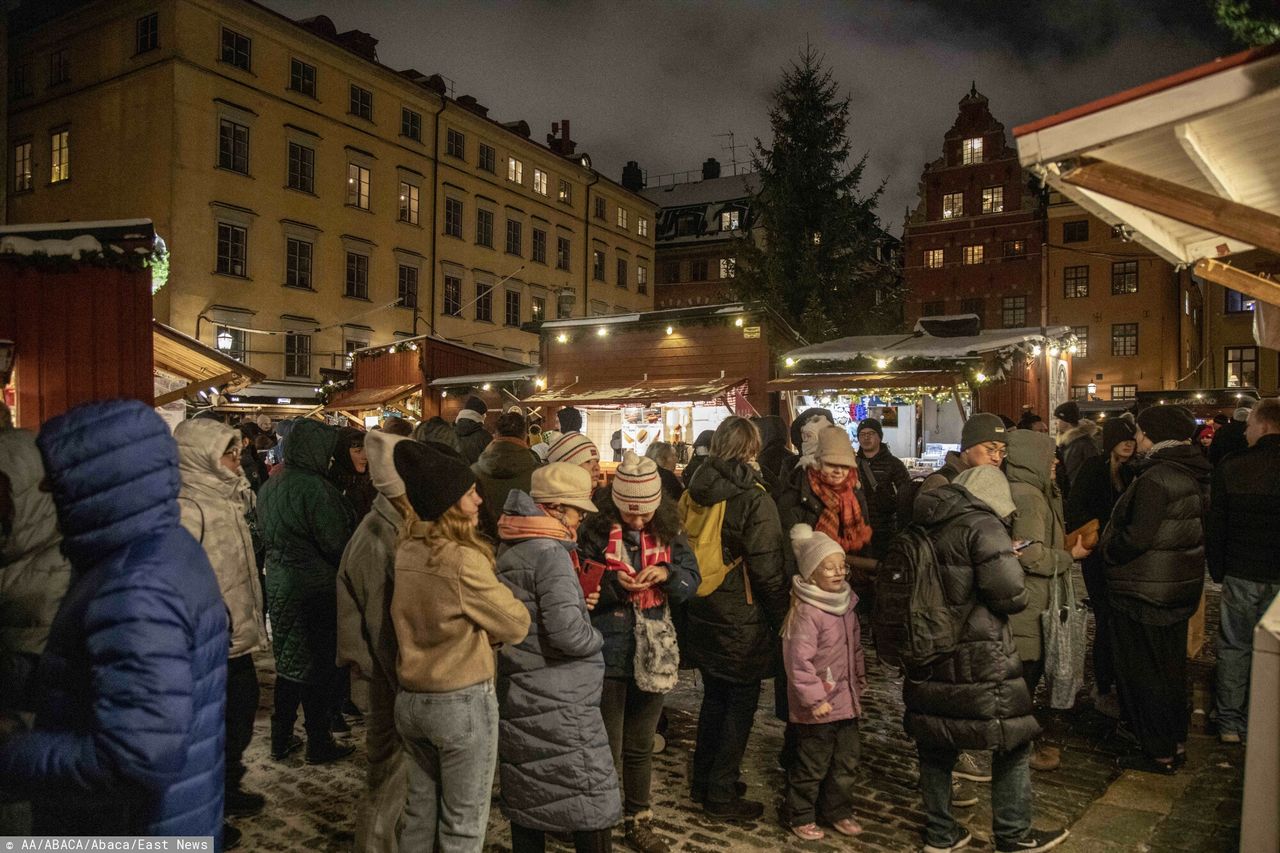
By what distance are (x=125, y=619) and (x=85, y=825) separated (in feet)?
2.05

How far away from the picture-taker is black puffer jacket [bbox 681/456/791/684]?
14.4ft

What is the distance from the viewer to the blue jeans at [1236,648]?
211 inches

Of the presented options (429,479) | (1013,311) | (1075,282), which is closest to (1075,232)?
(1075,282)

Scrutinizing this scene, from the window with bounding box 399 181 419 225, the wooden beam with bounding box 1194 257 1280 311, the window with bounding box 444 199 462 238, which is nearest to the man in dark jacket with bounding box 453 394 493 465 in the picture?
the wooden beam with bounding box 1194 257 1280 311

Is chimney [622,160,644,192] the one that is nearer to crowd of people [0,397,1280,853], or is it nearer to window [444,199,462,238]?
window [444,199,462,238]

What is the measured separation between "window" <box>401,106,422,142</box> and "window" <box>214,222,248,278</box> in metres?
9.13

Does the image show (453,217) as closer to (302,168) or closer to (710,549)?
(302,168)

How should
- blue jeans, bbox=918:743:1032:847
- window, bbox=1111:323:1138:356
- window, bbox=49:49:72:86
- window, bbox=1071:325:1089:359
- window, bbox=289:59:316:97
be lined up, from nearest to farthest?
1. blue jeans, bbox=918:743:1032:847
2. window, bbox=49:49:72:86
3. window, bbox=289:59:316:97
4. window, bbox=1111:323:1138:356
5. window, bbox=1071:325:1089:359

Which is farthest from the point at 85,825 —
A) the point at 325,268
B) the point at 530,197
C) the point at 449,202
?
the point at 530,197

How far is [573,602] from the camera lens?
3.26 metres

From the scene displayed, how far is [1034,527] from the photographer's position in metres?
4.62

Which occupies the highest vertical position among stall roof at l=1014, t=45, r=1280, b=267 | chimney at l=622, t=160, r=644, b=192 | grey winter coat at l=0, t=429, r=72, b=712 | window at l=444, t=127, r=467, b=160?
chimney at l=622, t=160, r=644, b=192

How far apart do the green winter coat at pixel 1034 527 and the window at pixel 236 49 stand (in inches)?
1195

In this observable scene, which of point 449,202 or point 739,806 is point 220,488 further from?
point 449,202
